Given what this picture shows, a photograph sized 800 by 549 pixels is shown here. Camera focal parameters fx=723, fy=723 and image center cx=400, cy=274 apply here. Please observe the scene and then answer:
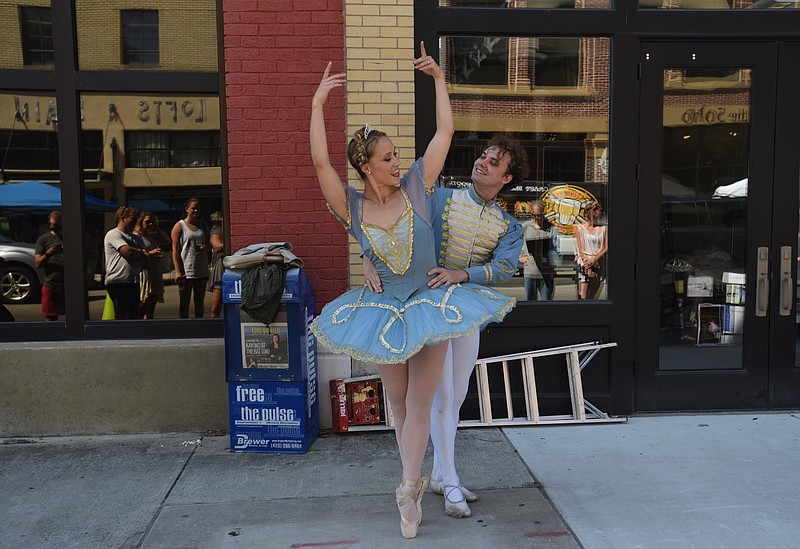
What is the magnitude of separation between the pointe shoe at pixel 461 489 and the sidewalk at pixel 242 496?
0.05 m

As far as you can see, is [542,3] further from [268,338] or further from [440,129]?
[268,338]

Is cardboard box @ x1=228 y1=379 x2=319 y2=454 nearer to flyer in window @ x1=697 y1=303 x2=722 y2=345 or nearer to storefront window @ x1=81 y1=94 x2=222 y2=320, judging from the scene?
storefront window @ x1=81 y1=94 x2=222 y2=320

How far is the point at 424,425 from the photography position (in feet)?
11.6

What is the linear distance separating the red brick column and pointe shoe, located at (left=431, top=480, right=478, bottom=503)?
5.57ft

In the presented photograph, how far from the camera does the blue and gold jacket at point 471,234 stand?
3.78 meters

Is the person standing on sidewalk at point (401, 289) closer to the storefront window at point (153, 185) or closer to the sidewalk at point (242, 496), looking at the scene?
the sidewalk at point (242, 496)

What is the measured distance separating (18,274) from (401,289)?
351cm

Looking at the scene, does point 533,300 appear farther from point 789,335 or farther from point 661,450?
point 789,335

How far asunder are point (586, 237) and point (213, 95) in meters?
3.01

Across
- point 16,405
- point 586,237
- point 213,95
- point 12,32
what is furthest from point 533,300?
point 12,32

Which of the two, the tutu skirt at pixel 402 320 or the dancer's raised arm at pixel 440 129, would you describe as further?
the dancer's raised arm at pixel 440 129

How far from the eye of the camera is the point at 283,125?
5.14 metres

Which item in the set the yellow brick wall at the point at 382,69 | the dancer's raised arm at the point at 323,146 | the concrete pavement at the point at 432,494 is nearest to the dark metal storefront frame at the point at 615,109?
the yellow brick wall at the point at 382,69

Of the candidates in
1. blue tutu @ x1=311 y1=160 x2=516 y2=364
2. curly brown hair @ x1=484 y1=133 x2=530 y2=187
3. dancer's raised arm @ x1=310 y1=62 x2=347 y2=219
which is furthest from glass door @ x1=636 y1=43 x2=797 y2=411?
dancer's raised arm @ x1=310 y1=62 x2=347 y2=219
